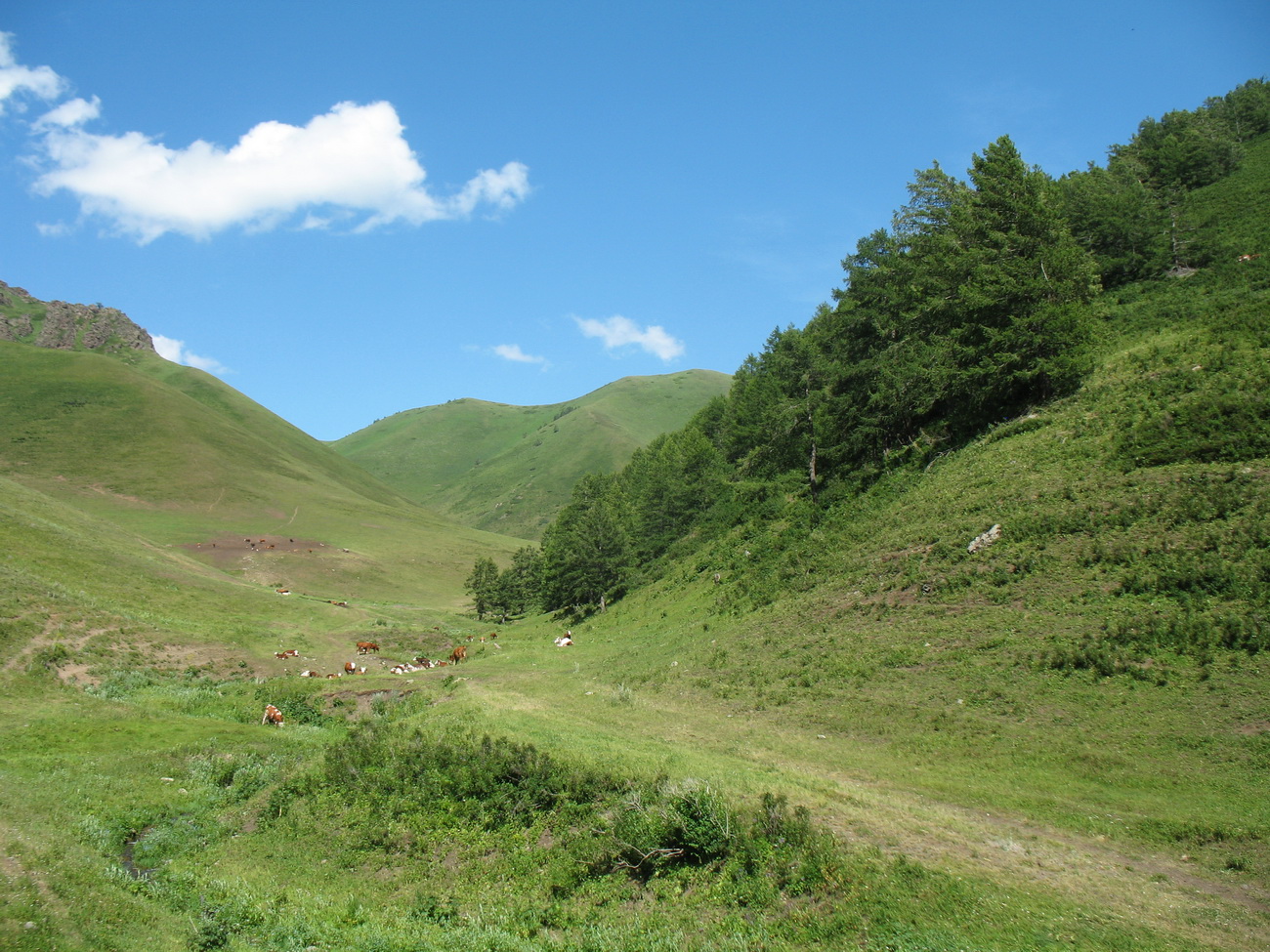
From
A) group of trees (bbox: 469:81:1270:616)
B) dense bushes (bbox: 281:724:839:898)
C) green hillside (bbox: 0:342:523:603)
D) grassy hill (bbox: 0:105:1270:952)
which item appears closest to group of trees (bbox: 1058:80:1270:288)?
group of trees (bbox: 469:81:1270:616)

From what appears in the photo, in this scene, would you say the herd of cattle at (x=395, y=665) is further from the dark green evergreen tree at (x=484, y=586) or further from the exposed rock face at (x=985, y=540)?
the dark green evergreen tree at (x=484, y=586)

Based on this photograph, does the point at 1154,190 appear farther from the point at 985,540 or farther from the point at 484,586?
the point at 484,586

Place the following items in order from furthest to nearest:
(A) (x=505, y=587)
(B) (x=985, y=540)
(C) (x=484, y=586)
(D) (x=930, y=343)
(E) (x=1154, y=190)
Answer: (A) (x=505, y=587), (C) (x=484, y=586), (E) (x=1154, y=190), (D) (x=930, y=343), (B) (x=985, y=540)

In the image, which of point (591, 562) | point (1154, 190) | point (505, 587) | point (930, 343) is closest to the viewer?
point (930, 343)

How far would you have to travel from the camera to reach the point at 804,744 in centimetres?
2084

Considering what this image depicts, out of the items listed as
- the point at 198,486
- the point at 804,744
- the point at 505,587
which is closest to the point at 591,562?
the point at 505,587

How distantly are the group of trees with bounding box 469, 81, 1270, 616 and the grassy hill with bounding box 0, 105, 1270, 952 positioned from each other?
11.7ft

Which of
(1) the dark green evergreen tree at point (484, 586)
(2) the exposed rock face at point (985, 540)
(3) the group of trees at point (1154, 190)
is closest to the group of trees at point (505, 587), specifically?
(1) the dark green evergreen tree at point (484, 586)

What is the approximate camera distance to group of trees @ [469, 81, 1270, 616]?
38.3 meters

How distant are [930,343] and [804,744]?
33256mm

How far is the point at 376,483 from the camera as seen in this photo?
191250 mm

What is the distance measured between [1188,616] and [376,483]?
194m

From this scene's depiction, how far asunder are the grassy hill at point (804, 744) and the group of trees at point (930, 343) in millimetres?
3558

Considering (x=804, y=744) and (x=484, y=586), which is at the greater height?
(x=804, y=744)
